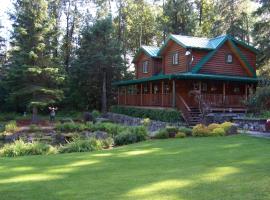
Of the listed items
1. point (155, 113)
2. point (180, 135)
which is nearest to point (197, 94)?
point (155, 113)

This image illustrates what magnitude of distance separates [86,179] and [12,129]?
723 inches

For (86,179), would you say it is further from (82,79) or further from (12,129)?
(82,79)

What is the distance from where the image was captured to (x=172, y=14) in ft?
143

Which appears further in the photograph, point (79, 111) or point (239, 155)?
point (79, 111)

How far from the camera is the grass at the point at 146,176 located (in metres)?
6.20

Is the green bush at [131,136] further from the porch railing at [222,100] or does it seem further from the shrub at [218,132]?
the porch railing at [222,100]

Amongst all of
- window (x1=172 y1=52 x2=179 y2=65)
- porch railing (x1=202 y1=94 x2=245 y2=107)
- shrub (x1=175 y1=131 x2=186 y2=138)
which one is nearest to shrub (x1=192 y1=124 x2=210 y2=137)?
shrub (x1=175 y1=131 x2=186 y2=138)

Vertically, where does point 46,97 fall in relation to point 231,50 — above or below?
below

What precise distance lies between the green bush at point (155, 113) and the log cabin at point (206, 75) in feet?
2.61

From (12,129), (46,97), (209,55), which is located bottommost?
(12,129)

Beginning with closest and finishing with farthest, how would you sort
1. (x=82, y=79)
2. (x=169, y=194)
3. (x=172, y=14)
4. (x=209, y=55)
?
(x=169, y=194), (x=209, y=55), (x=82, y=79), (x=172, y=14)

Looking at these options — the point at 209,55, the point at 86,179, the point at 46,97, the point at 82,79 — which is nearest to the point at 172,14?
the point at 82,79

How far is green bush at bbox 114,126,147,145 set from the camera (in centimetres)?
1568

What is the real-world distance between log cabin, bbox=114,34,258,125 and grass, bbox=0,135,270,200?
14.9 metres
